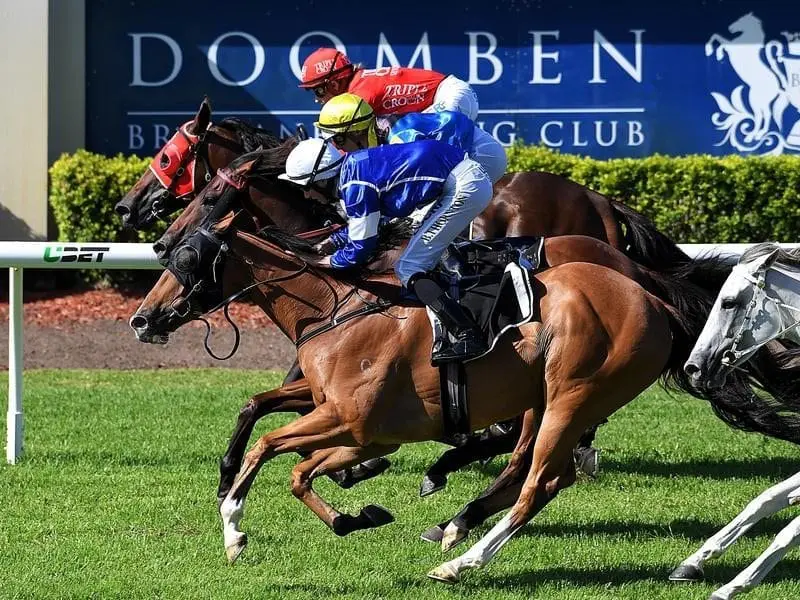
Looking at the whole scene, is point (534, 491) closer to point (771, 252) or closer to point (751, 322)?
point (751, 322)

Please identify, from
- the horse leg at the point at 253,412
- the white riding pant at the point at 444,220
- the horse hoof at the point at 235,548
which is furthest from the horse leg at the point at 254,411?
the white riding pant at the point at 444,220

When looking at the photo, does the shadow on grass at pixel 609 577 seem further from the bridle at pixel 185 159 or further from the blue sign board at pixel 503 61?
the blue sign board at pixel 503 61

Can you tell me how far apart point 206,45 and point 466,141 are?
7.27 metres

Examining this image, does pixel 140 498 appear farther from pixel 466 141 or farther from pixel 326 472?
pixel 466 141

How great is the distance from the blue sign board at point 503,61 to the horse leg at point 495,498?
721 cm

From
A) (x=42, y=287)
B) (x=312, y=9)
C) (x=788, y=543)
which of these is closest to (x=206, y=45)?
(x=312, y=9)

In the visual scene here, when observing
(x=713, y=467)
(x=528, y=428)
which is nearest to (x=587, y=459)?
(x=713, y=467)

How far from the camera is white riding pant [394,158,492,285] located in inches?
207

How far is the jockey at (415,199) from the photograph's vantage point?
5082 millimetres

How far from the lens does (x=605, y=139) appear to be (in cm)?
Result: 1266

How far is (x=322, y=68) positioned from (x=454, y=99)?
26.0 inches

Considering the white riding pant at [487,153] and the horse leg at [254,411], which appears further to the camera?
the white riding pant at [487,153]

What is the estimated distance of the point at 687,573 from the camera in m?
5.09

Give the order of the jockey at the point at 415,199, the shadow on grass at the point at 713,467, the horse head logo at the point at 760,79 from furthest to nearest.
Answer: the horse head logo at the point at 760,79 → the shadow on grass at the point at 713,467 → the jockey at the point at 415,199
